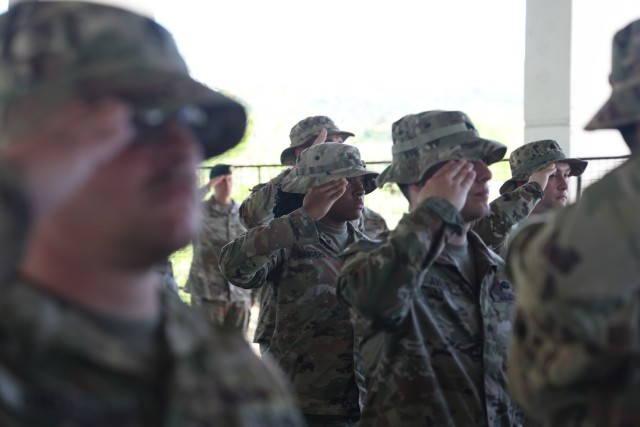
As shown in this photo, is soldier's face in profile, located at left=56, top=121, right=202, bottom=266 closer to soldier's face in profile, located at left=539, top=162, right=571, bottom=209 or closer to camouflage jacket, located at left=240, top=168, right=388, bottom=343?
camouflage jacket, located at left=240, top=168, right=388, bottom=343

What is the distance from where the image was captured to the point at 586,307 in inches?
62.6

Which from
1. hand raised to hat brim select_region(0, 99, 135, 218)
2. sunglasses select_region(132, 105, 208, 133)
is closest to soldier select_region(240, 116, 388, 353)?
sunglasses select_region(132, 105, 208, 133)

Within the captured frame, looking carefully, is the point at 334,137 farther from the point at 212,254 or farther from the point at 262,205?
the point at 212,254

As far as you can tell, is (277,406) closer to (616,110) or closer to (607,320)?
(607,320)

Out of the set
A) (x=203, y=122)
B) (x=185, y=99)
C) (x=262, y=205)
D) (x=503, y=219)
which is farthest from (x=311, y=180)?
(x=185, y=99)

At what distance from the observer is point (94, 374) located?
50.8 inches

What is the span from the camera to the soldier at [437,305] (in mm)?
2727

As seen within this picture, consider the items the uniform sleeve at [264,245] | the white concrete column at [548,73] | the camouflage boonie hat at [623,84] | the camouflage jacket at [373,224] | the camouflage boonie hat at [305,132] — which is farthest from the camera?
the white concrete column at [548,73]

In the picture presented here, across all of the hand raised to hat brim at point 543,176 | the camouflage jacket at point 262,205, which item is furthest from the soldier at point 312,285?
the hand raised to hat brim at point 543,176

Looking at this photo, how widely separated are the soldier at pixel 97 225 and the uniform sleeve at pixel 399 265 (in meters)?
1.24

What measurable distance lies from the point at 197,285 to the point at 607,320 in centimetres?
647

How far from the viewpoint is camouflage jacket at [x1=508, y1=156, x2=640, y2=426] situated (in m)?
1.59

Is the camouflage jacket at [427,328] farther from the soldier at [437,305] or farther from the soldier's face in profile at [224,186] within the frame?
the soldier's face in profile at [224,186]

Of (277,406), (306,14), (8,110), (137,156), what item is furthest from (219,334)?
(306,14)
